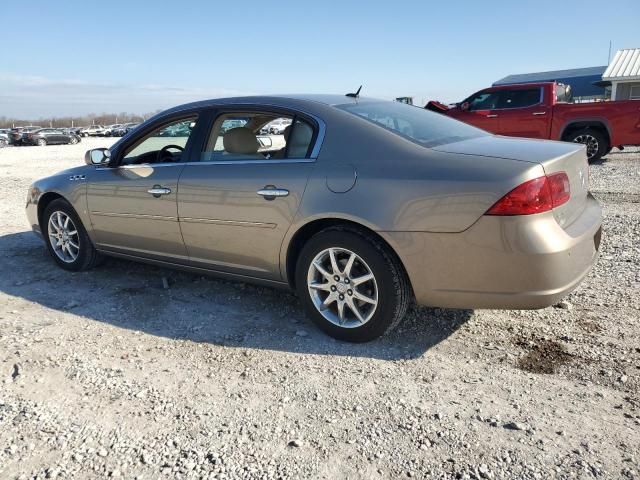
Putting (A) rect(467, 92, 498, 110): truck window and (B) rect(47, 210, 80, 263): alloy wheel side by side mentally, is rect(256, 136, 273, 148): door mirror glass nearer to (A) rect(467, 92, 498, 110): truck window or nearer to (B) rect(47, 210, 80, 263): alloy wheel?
(B) rect(47, 210, 80, 263): alloy wheel

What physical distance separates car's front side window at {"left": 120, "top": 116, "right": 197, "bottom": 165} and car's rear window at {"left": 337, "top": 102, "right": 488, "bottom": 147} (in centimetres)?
135

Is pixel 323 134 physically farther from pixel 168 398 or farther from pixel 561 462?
pixel 561 462

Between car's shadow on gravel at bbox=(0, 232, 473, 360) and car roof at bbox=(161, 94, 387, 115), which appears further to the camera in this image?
car roof at bbox=(161, 94, 387, 115)

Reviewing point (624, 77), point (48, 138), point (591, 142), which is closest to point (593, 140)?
point (591, 142)

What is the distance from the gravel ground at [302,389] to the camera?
2.27 meters

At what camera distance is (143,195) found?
420cm

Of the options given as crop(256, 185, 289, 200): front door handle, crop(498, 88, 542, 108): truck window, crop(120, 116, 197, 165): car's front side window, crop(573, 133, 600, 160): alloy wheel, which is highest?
crop(498, 88, 542, 108): truck window

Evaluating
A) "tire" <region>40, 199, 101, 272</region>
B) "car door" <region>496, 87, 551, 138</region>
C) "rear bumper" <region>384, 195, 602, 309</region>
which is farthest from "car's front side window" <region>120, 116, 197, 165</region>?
"car door" <region>496, 87, 551, 138</region>

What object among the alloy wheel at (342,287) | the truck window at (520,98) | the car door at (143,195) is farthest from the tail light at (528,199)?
the truck window at (520,98)

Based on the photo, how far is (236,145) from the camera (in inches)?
153

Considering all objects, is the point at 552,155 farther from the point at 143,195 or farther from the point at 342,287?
the point at 143,195

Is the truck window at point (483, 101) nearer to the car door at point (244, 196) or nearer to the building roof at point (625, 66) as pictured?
the car door at point (244, 196)

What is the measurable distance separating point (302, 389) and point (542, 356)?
1.42 meters

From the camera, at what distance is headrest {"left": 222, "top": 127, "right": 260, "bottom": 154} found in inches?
152
